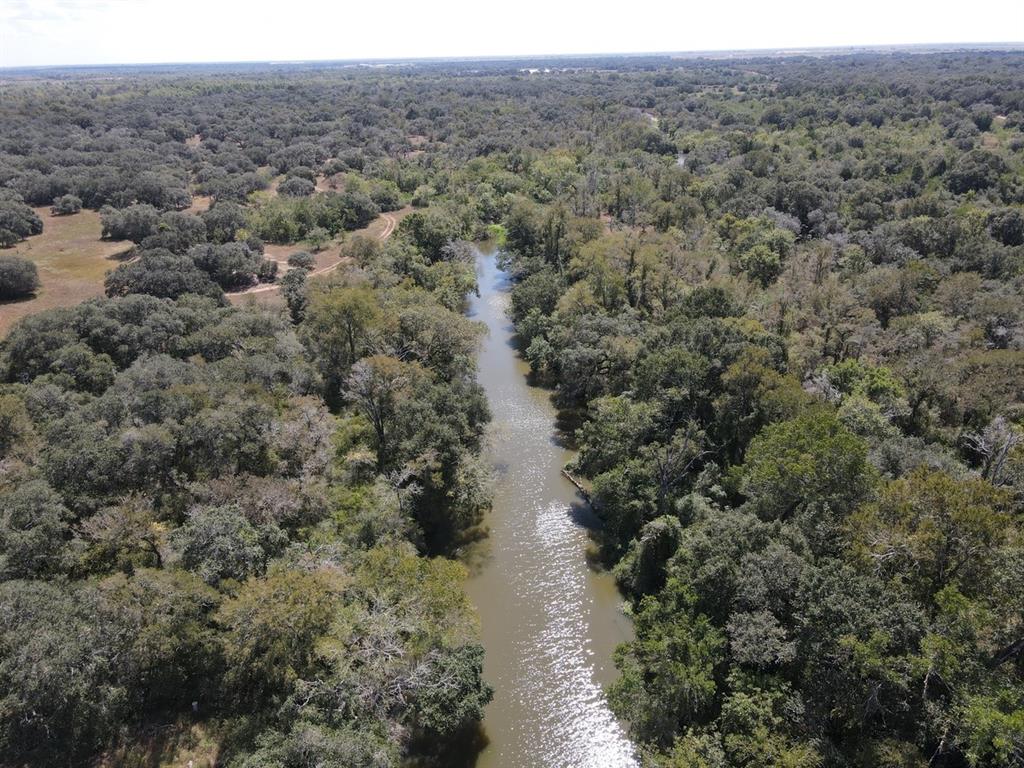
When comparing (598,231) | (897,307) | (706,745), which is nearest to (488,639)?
(706,745)

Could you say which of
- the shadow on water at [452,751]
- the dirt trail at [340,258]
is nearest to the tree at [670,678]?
the shadow on water at [452,751]

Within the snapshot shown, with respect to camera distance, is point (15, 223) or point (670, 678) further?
point (15, 223)

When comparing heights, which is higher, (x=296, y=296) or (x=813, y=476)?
(x=813, y=476)

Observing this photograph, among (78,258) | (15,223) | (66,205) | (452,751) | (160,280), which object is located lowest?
(452,751)

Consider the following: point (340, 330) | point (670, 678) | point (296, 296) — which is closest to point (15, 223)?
point (296, 296)

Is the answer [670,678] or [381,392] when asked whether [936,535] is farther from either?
[381,392]
